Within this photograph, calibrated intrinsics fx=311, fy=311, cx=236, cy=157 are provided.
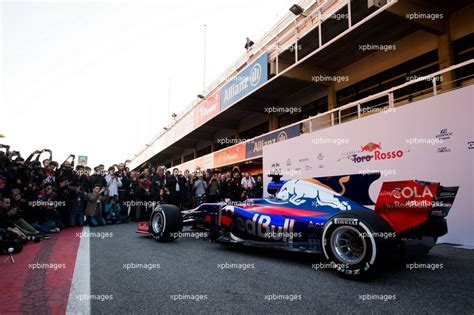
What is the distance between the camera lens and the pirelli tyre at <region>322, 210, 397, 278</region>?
3.09 meters

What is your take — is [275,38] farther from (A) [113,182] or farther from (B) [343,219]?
(B) [343,219]

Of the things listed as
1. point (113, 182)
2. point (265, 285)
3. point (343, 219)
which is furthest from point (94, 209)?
point (343, 219)

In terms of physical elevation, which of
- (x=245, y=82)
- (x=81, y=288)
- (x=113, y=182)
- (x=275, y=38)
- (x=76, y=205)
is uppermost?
(x=275, y=38)

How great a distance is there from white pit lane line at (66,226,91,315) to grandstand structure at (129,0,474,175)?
7079mm

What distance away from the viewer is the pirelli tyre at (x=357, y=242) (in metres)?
3.09

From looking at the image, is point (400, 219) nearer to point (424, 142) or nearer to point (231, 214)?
point (231, 214)

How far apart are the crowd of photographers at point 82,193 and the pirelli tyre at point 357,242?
308 cm

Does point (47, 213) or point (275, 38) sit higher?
point (275, 38)

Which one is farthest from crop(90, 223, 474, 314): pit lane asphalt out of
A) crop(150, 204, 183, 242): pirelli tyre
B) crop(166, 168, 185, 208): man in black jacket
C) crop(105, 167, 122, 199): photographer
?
crop(166, 168, 185, 208): man in black jacket

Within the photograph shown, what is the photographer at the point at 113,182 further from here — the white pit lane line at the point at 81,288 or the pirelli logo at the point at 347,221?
the pirelli logo at the point at 347,221

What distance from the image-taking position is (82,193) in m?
8.58

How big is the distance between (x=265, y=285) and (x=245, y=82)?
13933 millimetres

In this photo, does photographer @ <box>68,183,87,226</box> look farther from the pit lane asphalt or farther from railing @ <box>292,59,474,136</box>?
railing @ <box>292,59,474,136</box>

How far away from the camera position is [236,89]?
16.7 meters
